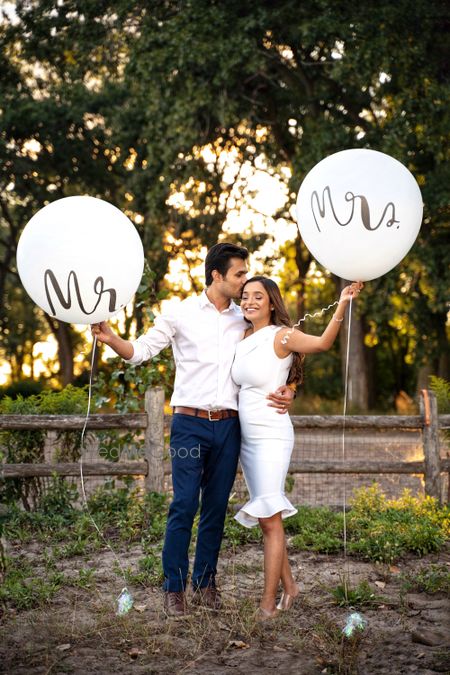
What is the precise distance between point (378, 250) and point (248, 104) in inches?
586

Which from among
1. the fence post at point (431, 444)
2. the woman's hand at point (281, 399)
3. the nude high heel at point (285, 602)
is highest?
the woman's hand at point (281, 399)

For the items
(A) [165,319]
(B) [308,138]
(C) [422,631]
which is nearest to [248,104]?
(B) [308,138]

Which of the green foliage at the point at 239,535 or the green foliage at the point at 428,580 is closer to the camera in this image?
the green foliage at the point at 428,580

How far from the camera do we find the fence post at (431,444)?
809 centimetres

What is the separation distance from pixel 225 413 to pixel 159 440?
309cm

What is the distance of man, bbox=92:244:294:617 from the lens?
15.7 feet

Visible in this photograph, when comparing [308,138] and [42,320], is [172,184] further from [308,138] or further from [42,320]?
[42,320]

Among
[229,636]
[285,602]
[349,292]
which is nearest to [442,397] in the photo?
[285,602]

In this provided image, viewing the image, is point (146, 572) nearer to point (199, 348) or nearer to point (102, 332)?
point (199, 348)

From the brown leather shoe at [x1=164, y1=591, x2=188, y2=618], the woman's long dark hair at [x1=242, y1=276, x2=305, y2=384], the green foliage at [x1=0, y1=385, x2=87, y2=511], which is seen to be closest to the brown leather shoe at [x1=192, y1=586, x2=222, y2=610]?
the brown leather shoe at [x1=164, y1=591, x2=188, y2=618]

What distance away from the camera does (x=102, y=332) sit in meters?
4.58

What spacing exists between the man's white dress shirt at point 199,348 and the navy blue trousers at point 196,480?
0.14 metres

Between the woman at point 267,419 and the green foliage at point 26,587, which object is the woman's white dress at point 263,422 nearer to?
the woman at point 267,419

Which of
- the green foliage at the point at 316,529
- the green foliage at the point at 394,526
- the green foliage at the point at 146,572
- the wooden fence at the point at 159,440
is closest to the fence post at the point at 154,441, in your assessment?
the wooden fence at the point at 159,440
